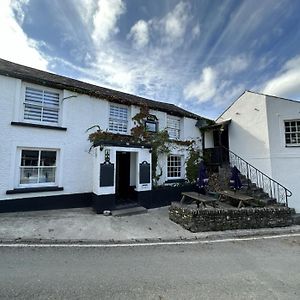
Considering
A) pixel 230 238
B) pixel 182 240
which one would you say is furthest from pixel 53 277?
pixel 230 238

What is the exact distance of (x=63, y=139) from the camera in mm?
10133

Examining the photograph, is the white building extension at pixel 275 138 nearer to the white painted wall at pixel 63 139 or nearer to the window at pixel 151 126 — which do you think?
the window at pixel 151 126

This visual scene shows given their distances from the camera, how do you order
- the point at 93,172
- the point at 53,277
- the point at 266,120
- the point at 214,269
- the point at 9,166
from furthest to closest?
the point at 266,120
the point at 93,172
the point at 9,166
the point at 214,269
the point at 53,277

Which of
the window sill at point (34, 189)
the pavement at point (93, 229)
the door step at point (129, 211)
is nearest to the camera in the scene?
the pavement at point (93, 229)

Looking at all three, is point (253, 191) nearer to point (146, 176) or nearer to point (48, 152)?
point (146, 176)

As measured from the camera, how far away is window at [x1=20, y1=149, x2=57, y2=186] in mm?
9288

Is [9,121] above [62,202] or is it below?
above

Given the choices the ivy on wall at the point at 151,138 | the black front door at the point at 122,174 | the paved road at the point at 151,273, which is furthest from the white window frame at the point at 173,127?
the paved road at the point at 151,273

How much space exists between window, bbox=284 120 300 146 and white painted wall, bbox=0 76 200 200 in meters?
8.58

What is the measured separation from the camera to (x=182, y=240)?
22.6ft

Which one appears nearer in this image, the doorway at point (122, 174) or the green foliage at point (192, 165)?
the doorway at point (122, 174)

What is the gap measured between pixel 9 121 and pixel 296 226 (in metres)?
13.3

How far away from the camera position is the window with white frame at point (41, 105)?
965 centimetres

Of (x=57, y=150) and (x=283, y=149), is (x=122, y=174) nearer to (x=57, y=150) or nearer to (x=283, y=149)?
(x=57, y=150)
